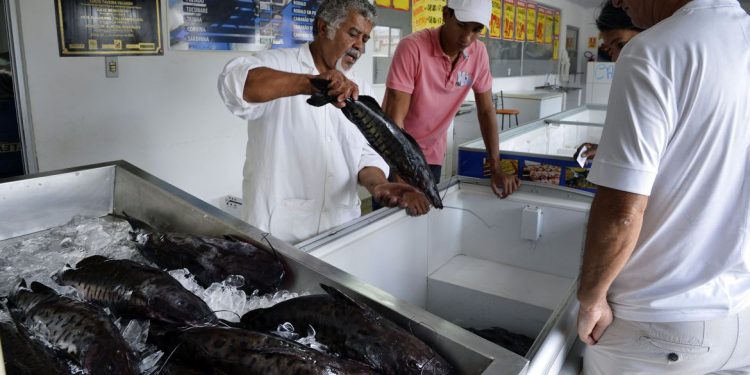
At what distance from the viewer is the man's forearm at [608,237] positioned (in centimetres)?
115

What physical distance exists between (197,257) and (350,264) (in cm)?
74

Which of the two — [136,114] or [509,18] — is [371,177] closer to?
[136,114]

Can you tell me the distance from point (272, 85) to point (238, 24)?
8.06ft

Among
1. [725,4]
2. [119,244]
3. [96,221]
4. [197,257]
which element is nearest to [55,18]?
[96,221]

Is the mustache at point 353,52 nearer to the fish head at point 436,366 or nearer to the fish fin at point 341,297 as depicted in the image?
the fish fin at point 341,297

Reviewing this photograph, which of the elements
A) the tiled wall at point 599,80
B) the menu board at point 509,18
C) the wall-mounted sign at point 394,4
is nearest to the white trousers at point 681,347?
the wall-mounted sign at point 394,4

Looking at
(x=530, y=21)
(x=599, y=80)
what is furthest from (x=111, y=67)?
(x=530, y=21)

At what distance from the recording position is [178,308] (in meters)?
0.94

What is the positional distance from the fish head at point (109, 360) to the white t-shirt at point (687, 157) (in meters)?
0.95

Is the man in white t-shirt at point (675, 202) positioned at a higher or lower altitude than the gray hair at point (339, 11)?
lower

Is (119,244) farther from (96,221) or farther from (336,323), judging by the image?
(336,323)

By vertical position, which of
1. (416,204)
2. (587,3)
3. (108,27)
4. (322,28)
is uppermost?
(587,3)

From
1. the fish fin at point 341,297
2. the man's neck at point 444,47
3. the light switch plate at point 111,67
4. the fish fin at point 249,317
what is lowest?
the fish fin at point 249,317

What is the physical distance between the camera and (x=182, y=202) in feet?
4.58
